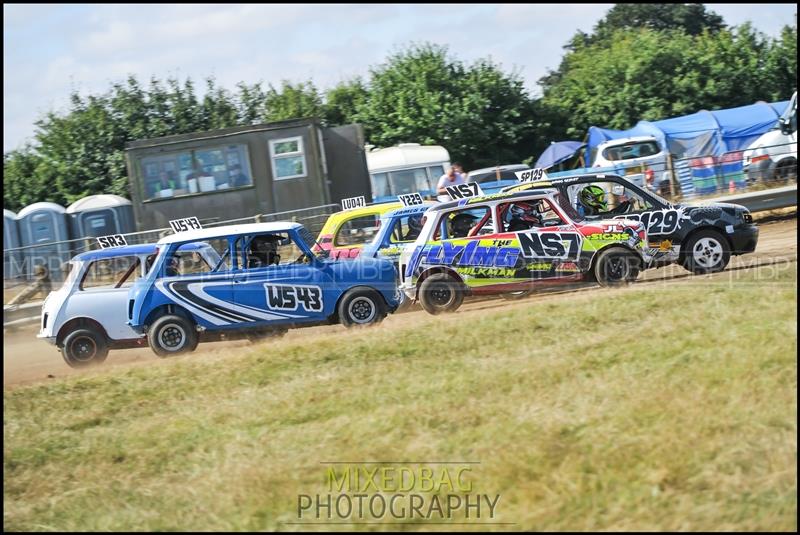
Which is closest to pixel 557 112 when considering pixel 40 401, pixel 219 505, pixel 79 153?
pixel 79 153

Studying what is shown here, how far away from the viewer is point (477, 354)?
935 centimetres

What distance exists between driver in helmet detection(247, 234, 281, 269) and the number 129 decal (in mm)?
348

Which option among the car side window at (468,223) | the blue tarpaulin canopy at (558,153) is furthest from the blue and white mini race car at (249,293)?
the blue tarpaulin canopy at (558,153)

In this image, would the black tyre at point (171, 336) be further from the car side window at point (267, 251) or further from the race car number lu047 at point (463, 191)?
the race car number lu047 at point (463, 191)

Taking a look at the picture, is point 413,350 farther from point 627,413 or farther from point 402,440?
point 627,413

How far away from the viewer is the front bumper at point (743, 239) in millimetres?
12836

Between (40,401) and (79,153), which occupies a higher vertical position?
(79,153)

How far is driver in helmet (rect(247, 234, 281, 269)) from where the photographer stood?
41.2 ft

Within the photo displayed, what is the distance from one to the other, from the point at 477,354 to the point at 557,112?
30.3 metres

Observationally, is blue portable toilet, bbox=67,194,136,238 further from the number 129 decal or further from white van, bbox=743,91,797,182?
the number 129 decal

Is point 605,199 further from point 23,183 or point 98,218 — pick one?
point 23,183

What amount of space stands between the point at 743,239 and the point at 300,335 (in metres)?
5.99

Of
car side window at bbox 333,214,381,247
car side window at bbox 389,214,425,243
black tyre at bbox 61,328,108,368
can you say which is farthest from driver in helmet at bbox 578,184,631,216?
black tyre at bbox 61,328,108,368

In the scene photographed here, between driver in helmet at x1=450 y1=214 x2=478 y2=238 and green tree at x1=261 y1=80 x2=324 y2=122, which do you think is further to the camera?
green tree at x1=261 y1=80 x2=324 y2=122
